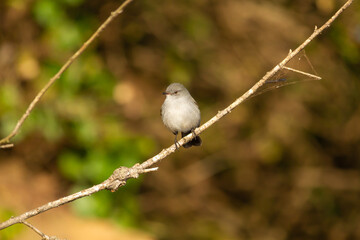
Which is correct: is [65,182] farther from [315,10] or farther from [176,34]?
[315,10]

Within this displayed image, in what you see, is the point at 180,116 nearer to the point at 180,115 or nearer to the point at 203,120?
the point at 180,115

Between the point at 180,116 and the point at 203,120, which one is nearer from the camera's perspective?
the point at 180,116

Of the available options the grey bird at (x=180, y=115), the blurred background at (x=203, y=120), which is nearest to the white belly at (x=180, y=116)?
the grey bird at (x=180, y=115)

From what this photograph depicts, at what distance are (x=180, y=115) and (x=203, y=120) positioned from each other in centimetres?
384

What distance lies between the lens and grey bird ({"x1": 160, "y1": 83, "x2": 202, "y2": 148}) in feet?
13.8

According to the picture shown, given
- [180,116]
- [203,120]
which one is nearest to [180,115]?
[180,116]

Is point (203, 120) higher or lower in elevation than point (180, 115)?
higher

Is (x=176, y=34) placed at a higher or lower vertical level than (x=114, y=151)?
higher

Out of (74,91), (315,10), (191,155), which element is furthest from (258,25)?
(74,91)

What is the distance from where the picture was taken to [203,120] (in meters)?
8.04

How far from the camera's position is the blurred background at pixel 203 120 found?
6.78m

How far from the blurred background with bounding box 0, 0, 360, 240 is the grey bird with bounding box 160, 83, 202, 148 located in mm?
2384

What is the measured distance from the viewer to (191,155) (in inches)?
336

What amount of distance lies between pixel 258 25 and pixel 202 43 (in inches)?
38.4
